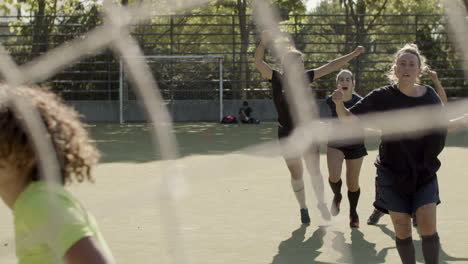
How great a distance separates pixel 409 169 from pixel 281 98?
233 centimetres

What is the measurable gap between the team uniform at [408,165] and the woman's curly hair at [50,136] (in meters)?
2.78

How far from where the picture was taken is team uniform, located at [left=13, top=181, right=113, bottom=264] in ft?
6.13

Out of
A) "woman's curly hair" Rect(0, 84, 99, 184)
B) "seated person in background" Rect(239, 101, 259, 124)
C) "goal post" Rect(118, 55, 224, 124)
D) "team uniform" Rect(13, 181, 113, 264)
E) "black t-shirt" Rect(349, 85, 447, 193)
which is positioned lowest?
"seated person in background" Rect(239, 101, 259, 124)

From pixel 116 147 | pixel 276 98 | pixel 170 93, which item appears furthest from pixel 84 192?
Answer: pixel 170 93

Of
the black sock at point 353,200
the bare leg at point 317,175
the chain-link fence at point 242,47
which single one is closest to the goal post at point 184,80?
the chain-link fence at point 242,47

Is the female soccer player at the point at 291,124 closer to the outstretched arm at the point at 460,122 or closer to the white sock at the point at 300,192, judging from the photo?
the white sock at the point at 300,192

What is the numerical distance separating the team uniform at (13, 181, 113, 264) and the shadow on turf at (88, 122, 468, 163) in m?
10.2

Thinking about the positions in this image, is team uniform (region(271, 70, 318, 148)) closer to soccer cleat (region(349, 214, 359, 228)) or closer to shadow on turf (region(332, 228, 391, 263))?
soccer cleat (region(349, 214, 359, 228))

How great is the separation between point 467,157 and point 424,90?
8159 millimetres

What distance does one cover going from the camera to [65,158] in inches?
81.4

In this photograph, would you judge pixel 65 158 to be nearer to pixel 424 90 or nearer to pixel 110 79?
pixel 424 90

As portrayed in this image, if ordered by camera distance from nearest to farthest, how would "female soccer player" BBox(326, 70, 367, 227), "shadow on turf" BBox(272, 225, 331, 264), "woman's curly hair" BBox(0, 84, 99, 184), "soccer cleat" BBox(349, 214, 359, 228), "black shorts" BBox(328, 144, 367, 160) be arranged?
"woman's curly hair" BBox(0, 84, 99, 184), "shadow on turf" BBox(272, 225, 331, 264), "soccer cleat" BBox(349, 214, 359, 228), "female soccer player" BBox(326, 70, 367, 227), "black shorts" BBox(328, 144, 367, 160)

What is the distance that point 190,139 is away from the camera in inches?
647

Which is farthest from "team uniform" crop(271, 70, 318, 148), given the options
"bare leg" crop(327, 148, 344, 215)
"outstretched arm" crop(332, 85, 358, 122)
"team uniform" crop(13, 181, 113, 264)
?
"team uniform" crop(13, 181, 113, 264)
